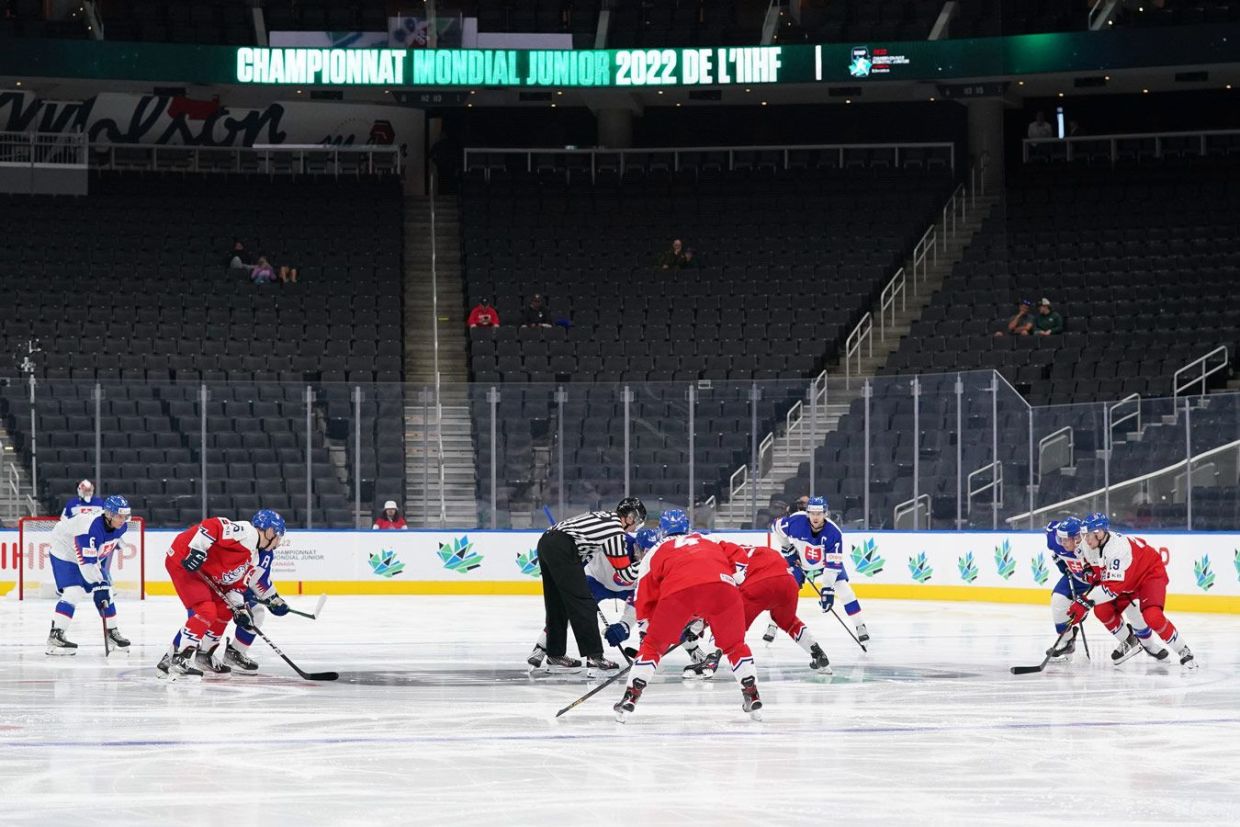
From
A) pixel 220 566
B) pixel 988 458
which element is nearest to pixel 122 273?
pixel 988 458

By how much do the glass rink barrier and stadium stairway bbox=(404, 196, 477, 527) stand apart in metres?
0.03

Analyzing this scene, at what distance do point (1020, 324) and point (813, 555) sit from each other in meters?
11.8

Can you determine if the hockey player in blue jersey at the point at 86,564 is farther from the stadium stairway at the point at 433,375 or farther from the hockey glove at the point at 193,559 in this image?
the stadium stairway at the point at 433,375

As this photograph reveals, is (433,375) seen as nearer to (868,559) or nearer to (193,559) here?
(868,559)

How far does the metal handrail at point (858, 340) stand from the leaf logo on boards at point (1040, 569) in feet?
21.7

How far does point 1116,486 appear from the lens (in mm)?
19578

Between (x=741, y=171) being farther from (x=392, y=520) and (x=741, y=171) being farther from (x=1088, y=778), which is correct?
(x=1088, y=778)

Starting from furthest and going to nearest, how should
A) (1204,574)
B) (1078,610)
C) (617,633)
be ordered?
1. (1204,574)
2. (1078,610)
3. (617,633)

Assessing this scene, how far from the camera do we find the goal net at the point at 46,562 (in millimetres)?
21234

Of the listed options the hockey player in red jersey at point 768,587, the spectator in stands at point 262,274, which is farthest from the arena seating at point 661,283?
the hockey player in red jersey at point 768,587

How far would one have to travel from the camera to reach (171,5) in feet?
95.7

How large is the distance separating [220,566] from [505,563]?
34.5ft

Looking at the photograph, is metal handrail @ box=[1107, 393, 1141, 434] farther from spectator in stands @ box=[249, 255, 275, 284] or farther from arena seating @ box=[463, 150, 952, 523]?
spectator in stands @ box=[249, 255, 275, 284]

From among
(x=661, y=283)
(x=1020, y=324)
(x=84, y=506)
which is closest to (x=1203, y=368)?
(x=1020, y=324)
